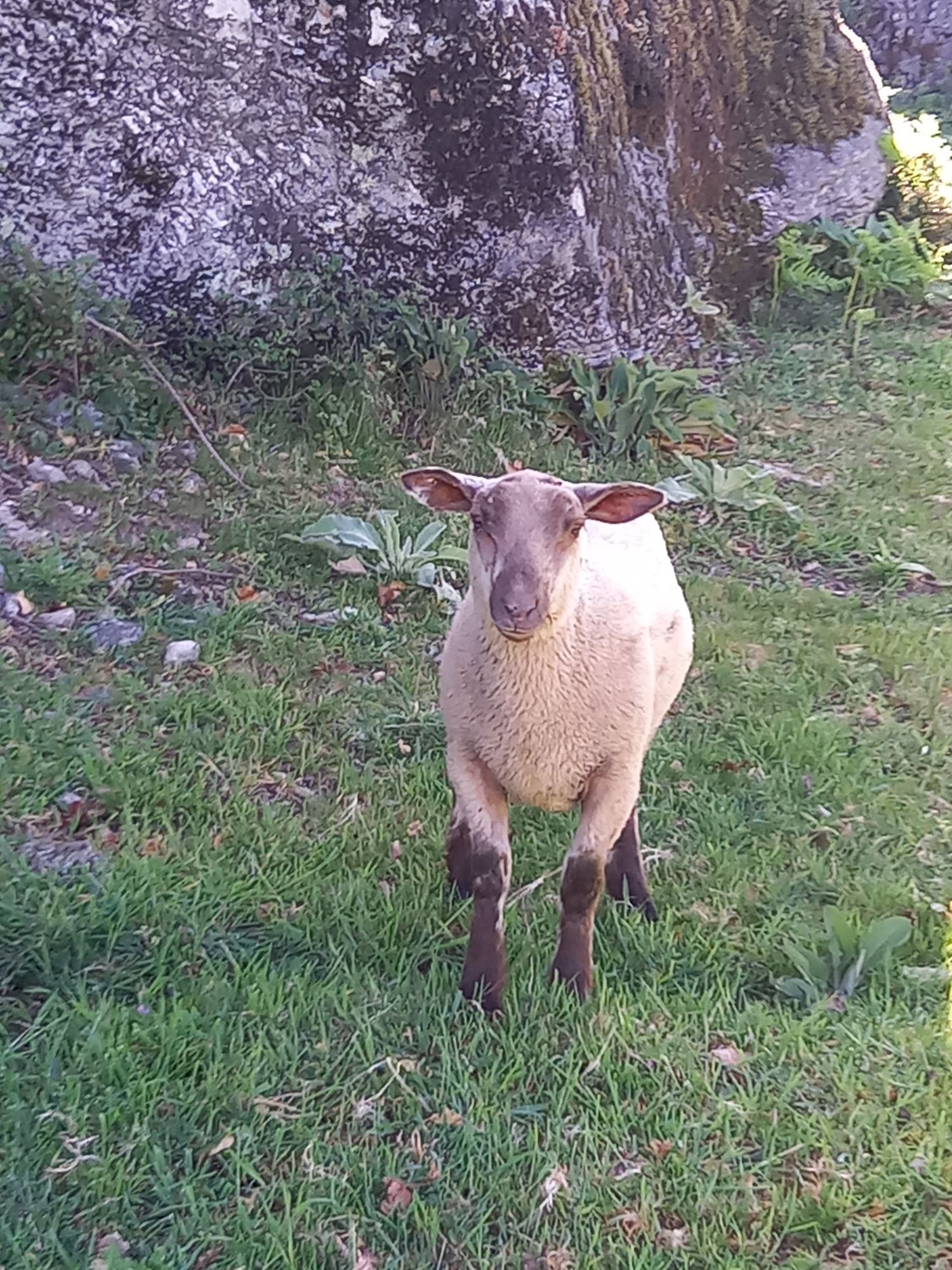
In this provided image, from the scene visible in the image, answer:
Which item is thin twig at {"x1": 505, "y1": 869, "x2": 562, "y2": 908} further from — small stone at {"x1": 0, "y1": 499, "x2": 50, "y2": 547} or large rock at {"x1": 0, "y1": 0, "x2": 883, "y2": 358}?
large rock at {"x1": 0, "y1": 0, "x2": 883, "y2": 358}

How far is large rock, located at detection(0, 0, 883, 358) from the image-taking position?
6.26 meters

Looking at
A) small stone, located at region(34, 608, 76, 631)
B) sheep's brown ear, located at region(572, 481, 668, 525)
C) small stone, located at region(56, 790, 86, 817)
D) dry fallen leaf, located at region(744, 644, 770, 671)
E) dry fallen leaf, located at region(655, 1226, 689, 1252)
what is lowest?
dry fallen leaf, located at region(655, 1226, 689, 1252)

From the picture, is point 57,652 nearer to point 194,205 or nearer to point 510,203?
point 194,205

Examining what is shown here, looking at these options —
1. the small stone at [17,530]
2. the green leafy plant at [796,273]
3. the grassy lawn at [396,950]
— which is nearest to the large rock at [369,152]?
the green leafy plant at [796,273]

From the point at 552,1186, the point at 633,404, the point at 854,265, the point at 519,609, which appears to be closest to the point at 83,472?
the point at 633,404

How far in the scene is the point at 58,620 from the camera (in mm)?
4949

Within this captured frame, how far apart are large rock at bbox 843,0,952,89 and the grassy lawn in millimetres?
11861

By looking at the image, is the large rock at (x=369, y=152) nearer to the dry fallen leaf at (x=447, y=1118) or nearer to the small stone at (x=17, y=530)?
the small stone at (x=17, y=530)

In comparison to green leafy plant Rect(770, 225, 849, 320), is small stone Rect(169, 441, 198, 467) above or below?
below

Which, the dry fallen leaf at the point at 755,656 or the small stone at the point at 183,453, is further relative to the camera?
the small stone at the point at 183,453

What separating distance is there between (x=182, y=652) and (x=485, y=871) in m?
1.87

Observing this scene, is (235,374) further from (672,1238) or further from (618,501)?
(672,1238)

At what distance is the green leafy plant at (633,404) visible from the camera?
23.3 feet

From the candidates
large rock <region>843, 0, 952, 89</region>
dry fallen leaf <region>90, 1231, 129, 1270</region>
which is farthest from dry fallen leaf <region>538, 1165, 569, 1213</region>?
large rock <region>843, 0, 952, 89</region>
